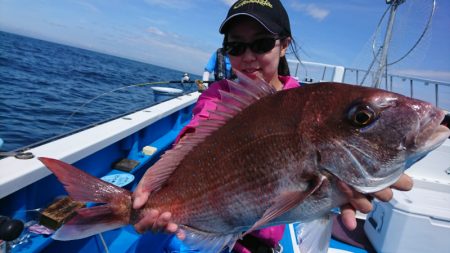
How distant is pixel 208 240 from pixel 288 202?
0.61m

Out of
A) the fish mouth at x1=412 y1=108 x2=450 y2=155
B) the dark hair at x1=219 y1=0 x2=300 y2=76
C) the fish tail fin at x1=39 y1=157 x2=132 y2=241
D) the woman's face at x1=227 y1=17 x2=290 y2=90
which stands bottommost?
the fish tail fin at x1=39 y1=157 x2=132 y2=241

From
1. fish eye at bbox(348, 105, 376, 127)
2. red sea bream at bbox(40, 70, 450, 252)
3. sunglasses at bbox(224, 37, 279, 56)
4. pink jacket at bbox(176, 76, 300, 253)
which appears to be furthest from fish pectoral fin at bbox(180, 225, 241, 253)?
sunglasses at bbox(224, 37, 279, 56)

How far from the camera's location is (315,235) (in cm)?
167

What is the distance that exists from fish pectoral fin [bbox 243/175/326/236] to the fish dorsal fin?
0.54 meters

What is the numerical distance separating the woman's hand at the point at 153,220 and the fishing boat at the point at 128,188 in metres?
0.59

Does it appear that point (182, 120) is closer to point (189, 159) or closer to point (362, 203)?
point (189, 159)

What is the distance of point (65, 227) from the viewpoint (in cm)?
161

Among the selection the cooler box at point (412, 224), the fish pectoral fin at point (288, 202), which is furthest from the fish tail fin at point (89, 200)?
the cooler box at point (412, 224)

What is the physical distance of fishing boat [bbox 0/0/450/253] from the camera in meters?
2.26

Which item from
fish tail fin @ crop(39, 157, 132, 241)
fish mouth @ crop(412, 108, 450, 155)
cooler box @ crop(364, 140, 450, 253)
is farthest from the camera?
cooler box @ crop(364, 140, 450, 253)

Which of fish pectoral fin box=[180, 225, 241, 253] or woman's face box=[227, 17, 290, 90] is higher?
woman's face box=[227, 17, 290, 90]

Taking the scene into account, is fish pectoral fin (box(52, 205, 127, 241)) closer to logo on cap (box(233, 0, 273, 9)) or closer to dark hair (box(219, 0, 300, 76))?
dark hair (box(219, 0, 300, 76))

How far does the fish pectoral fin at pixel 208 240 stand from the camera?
68.9 inches

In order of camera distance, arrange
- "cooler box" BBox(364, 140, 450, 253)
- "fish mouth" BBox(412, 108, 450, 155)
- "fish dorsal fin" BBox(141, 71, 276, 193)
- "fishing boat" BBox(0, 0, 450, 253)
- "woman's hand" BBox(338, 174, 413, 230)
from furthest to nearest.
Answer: "cooler box" BBox(364, 140, 450, 253)
"fishing boat" BBox(0, 0, 450, 253)
"fish dorsal fin" BBox(141, 71, 276, 193)
"woman's hand" BBox(338, 174, 413, 230)
"fish mouth" BBox(412, 108, 450, 155)
